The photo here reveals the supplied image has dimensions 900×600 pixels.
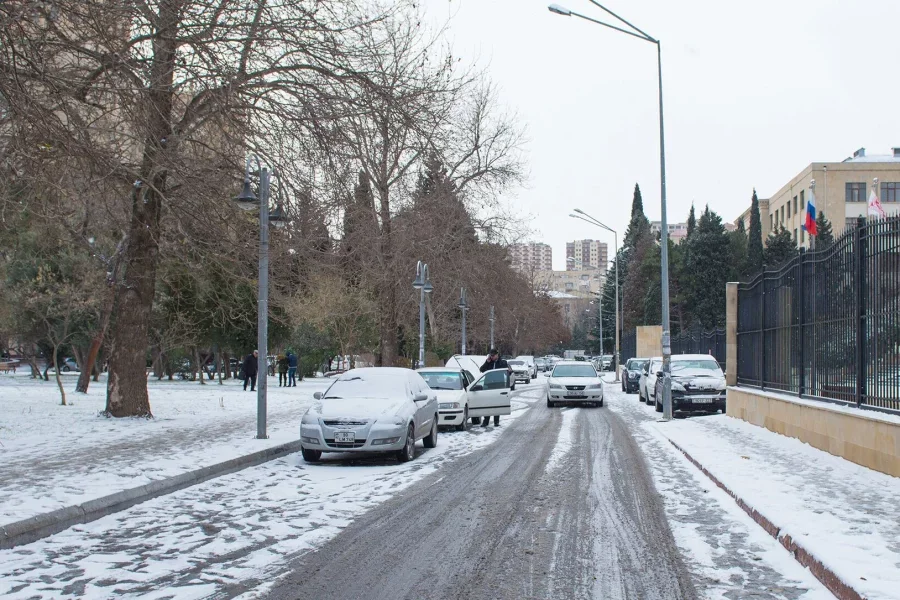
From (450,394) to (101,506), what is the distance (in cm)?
1100

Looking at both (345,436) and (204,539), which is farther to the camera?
(345,436)

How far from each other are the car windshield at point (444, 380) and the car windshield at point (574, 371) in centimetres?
1093

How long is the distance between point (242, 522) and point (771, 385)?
40.7ft

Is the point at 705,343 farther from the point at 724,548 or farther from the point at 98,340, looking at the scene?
the point at 724,548

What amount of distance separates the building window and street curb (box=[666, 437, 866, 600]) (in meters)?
74.0

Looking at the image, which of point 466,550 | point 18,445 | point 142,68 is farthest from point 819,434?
point 18,445

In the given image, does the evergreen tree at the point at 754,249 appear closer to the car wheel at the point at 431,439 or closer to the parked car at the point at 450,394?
the parked car at the point at 450,394

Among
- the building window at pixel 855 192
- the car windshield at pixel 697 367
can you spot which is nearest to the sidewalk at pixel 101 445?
the car windshield at pixel 697 367

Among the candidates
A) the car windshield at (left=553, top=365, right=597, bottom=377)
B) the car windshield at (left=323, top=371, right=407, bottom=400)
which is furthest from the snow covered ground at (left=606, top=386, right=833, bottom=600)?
the car windshield at (left=553, top=365, right=597, bottom=377)

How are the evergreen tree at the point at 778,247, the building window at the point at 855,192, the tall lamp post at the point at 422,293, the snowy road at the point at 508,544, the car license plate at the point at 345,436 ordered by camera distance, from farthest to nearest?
the building window at the point at 855,192 < the evergreen tree at the point at 778,247 < the tall lamp post at the point at 422,293 < the car license plate at the point at 345,436 < the snowy road at the point at 508,544

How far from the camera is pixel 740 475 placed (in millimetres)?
11148

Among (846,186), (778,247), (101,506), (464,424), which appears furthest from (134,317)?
(846,186)

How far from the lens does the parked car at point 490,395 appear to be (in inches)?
832

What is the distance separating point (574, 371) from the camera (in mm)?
30859
